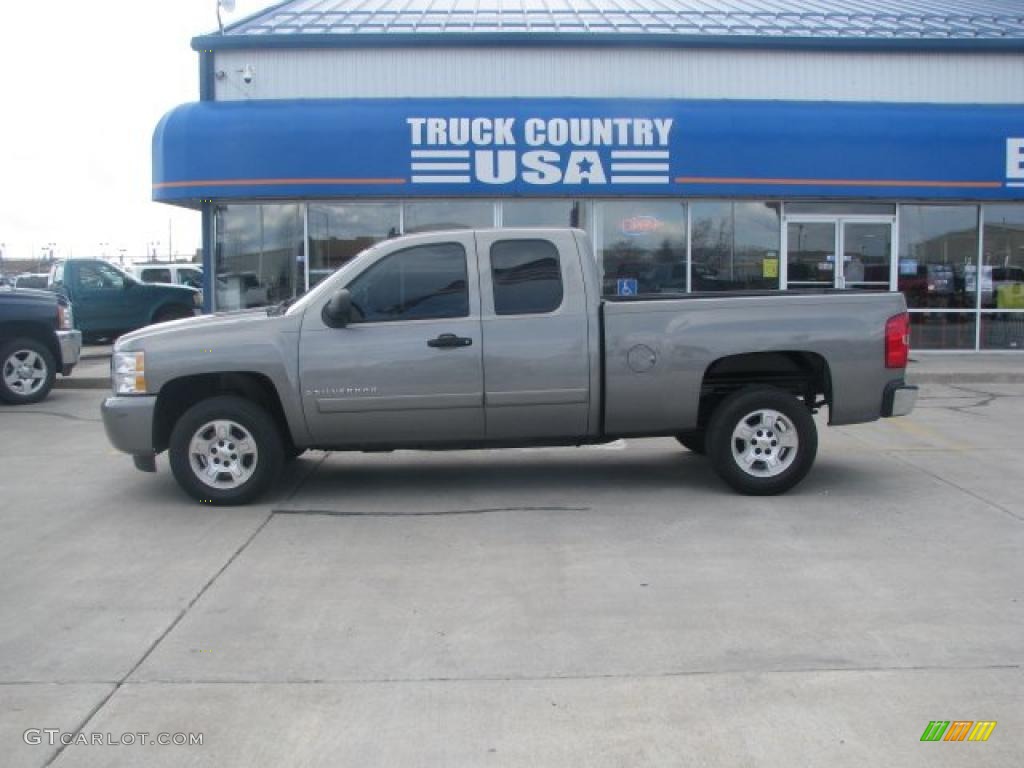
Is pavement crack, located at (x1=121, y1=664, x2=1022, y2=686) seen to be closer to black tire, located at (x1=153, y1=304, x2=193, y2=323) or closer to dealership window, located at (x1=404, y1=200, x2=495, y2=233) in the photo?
dealership window, located at (x1=404, y1=200, x2=495, y2=233)

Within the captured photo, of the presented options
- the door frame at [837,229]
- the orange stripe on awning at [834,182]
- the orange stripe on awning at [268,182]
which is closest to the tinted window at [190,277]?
the orange stripe on awning at [268,182]

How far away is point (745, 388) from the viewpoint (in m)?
7.76

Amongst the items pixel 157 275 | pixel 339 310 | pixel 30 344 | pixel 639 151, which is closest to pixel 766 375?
pixel 339 310

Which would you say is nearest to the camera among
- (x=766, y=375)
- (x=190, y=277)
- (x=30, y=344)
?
(x=766, y=375)

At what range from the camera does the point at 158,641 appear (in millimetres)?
4922

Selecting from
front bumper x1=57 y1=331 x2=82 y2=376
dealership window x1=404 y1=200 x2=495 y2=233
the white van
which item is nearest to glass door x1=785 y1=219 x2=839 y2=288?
dealership window x1=404 y1=200 x2=495 y2=233

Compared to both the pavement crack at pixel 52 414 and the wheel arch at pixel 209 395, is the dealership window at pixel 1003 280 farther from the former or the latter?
the pavement crack at pixel 52 414

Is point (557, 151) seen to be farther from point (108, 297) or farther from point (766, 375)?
point (108, 297)

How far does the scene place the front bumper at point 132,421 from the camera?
7.37 meters

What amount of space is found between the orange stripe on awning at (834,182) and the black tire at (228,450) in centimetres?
1087

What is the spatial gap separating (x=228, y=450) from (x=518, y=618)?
10.5 ft

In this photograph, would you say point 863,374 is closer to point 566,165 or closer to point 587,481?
point 587,481

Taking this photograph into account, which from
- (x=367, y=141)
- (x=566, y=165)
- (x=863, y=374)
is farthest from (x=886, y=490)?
(x=367, y=141)

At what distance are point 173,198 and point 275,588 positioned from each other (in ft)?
40.6
